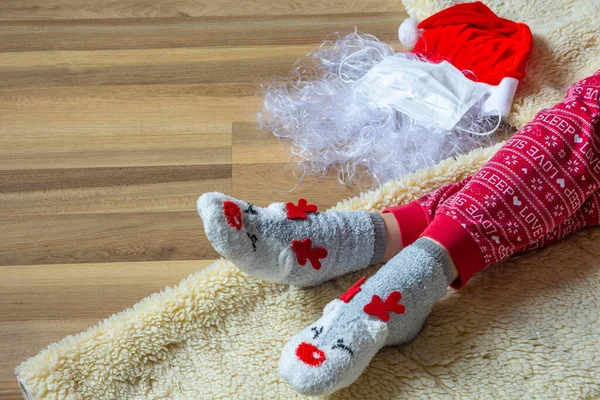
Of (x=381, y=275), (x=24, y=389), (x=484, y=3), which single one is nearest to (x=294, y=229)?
(x=381, y=275)

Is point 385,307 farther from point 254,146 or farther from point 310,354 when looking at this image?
point 254,146

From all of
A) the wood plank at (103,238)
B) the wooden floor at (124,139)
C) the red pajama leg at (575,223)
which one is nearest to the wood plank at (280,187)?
the wooden floor at (124,139)

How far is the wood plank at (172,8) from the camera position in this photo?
1.44 metres

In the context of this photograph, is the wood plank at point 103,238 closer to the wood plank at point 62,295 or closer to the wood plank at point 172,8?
the wood plank at point 62,295

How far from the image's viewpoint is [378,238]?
909 millimetres

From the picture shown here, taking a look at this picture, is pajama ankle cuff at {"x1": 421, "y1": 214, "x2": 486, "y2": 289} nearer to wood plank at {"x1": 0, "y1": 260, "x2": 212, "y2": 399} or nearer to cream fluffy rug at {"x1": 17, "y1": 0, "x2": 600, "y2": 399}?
cream fluffy rug at {"x1": 17, "y1": 0, "x2": 600, "y2": 399}

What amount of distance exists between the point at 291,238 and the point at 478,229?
248 mm

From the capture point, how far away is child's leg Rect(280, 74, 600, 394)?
78 centimetres

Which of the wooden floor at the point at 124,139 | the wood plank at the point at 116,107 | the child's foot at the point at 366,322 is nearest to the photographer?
the child's foot at the point at 366,322

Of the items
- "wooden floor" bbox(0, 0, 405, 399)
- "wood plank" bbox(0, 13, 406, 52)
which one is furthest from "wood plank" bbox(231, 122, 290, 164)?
"wood plank" bbox(0, 13, 406, 52)

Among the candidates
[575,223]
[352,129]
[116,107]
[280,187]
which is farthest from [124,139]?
[575,223]

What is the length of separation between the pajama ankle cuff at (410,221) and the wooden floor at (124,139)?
0.60 feet

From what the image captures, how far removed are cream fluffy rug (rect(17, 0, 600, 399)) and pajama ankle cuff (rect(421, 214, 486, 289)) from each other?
68 millimetres

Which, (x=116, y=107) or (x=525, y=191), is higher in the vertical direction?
(x=525, y=191)
